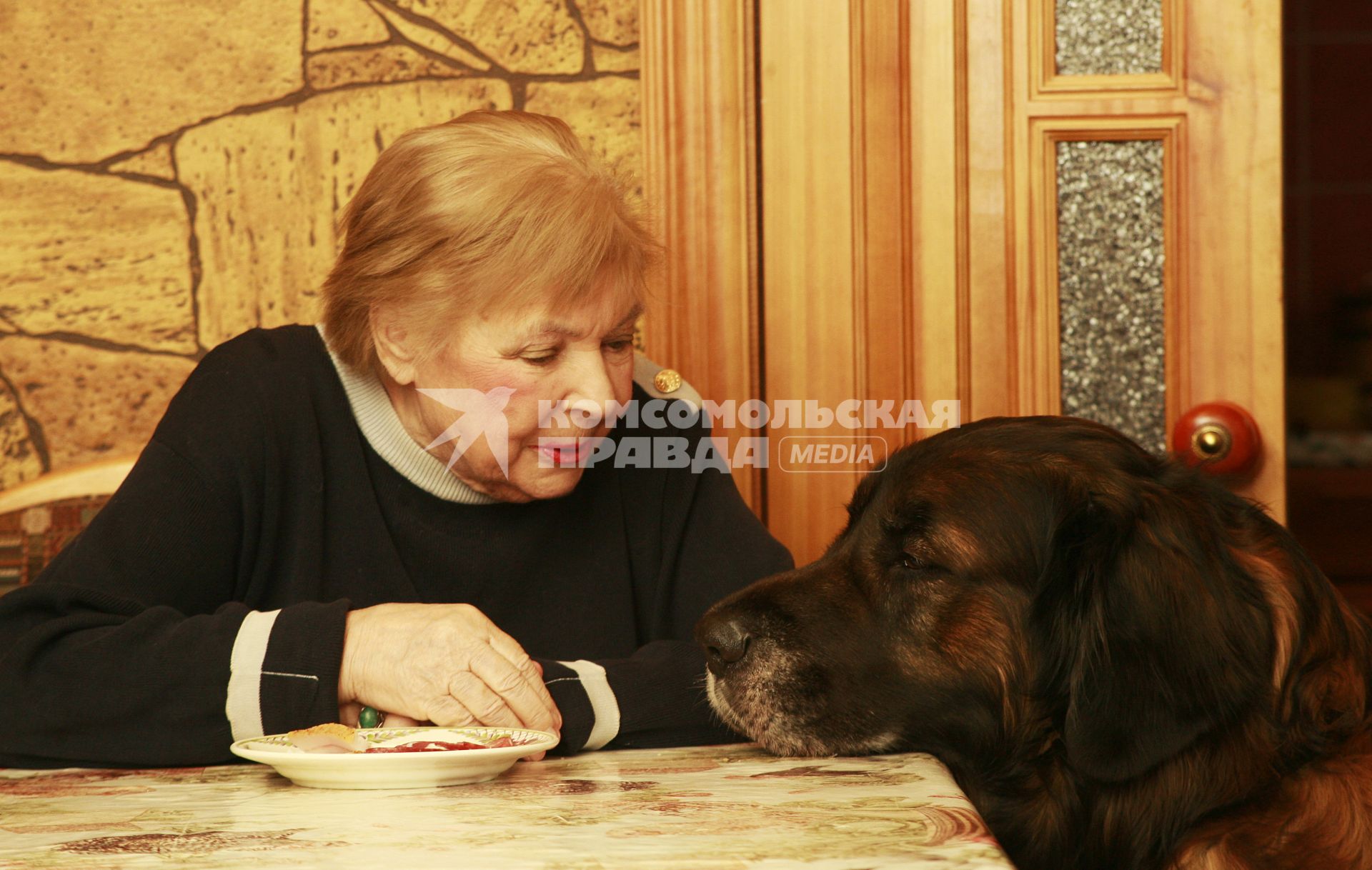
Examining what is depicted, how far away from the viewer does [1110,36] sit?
2.29m

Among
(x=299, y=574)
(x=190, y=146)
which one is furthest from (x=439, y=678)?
(x=190, y=146)

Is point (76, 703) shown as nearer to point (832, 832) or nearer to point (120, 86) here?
point (832, 832)

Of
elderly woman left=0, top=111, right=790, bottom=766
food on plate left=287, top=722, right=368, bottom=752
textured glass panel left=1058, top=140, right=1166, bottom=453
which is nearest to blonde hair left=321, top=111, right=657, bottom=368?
elderly woman left=0, top=111, right=790, bottom=766

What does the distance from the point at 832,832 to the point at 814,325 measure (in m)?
1.62

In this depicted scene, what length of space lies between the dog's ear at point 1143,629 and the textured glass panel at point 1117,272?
115cm

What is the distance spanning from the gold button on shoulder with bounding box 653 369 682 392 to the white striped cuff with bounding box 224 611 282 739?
0.81 meters

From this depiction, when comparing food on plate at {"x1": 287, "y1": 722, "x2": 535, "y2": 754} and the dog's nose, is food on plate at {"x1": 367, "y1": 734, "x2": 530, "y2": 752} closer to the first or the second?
food on plate at {"x1": 287, "y1": 722, "x2": 535, "y2": 754}

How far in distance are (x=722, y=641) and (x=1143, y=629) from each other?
409mm

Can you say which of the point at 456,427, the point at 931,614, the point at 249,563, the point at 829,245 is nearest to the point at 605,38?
the point at 829,245

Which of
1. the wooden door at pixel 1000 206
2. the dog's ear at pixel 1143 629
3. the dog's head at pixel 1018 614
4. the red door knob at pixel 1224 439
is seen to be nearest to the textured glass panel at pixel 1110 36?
the wooden door at pixel 1000 206

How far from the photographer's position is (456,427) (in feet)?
5.25

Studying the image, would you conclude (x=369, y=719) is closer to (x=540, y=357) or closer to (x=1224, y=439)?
(x=540, y=357)

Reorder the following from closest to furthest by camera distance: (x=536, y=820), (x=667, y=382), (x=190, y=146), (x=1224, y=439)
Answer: (x=536, y=820) → (x=667, y=382) → (x=1224, y=439) → (x=190, y=146)

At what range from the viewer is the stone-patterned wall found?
244 cm
